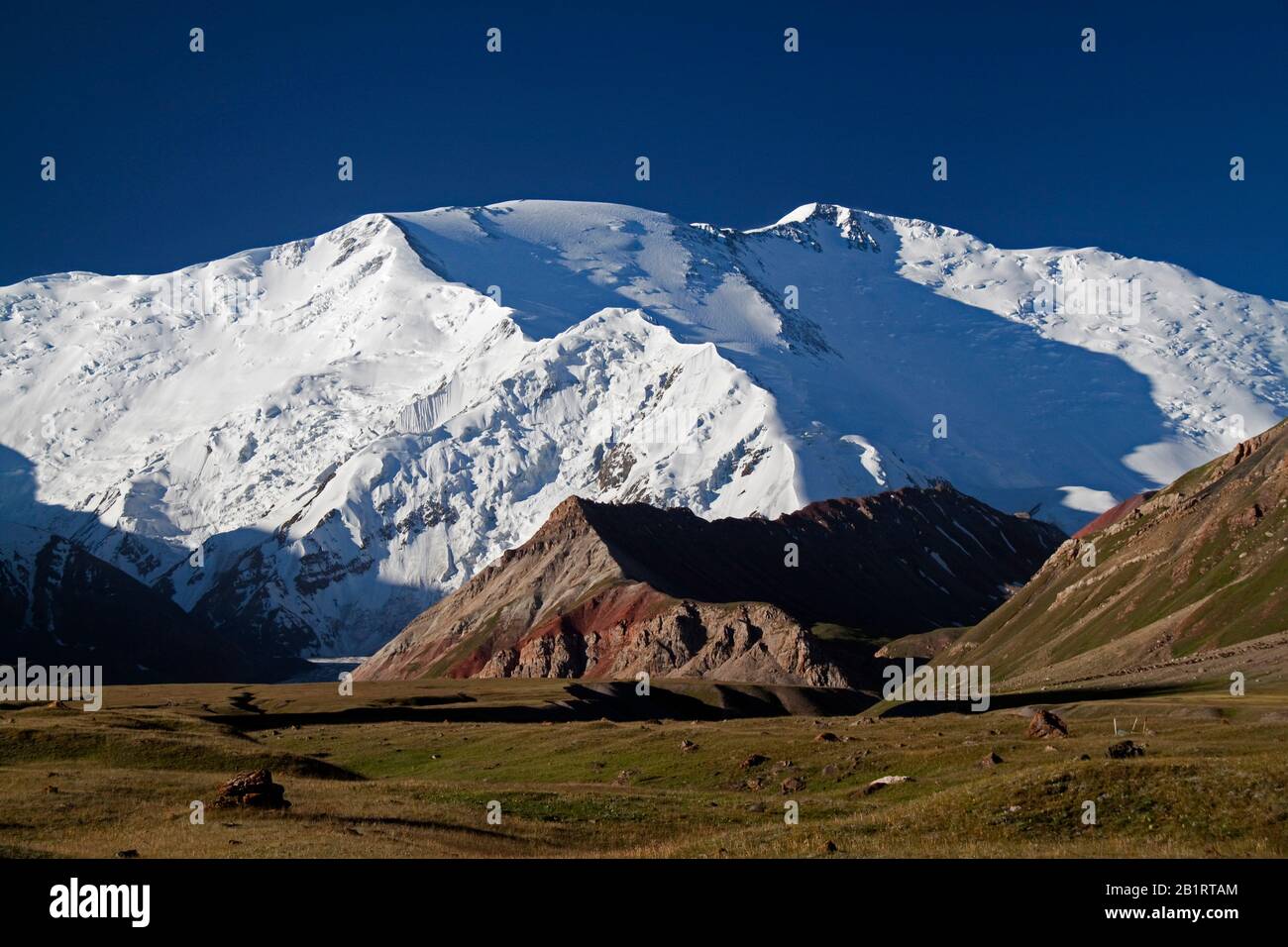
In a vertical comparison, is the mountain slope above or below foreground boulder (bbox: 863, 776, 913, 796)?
above

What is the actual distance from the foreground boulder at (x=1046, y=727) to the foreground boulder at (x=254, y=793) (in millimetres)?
40258

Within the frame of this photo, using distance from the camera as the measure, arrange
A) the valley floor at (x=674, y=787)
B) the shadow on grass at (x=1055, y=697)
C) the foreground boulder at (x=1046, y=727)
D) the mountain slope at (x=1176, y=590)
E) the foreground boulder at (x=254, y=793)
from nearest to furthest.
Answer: the valley floor at (x=674, y=787), the foreground boulder at (x=254, y=793), the foreground boulder at (x=1046, y=727), the shadow on grass at (x=1055, y=697), the mountain slope at (x=1176, y=590)


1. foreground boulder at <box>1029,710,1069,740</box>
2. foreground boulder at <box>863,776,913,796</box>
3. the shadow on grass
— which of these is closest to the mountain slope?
the shadow on grass

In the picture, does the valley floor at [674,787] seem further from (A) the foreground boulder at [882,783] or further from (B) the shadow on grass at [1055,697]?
(B) the shadow on grass at [1055,697]

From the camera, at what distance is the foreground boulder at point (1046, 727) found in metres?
69.4

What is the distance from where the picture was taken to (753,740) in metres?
75.1

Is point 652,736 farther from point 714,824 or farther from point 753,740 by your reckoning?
point 714,824

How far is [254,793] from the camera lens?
4484 centimetres

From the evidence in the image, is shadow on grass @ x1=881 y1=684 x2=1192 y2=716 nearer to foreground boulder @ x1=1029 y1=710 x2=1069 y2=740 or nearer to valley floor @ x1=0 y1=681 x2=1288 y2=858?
valley floor @ x1=0 y1=681 x2=1288 y2=858

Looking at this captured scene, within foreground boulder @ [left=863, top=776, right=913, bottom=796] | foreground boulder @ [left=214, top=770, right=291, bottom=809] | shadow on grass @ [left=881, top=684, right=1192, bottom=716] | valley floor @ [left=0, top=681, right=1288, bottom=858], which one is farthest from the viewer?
shadow on grass @ [left=881, top=684, right=1192, bottom=716]

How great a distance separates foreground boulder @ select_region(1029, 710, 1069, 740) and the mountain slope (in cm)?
5757

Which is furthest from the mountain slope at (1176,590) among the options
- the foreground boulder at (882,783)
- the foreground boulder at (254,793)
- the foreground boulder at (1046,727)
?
the foreground boulder at (254,793)

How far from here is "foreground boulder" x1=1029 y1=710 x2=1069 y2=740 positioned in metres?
69.4

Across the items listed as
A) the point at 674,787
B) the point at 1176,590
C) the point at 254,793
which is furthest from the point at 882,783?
the point at 1176,590
